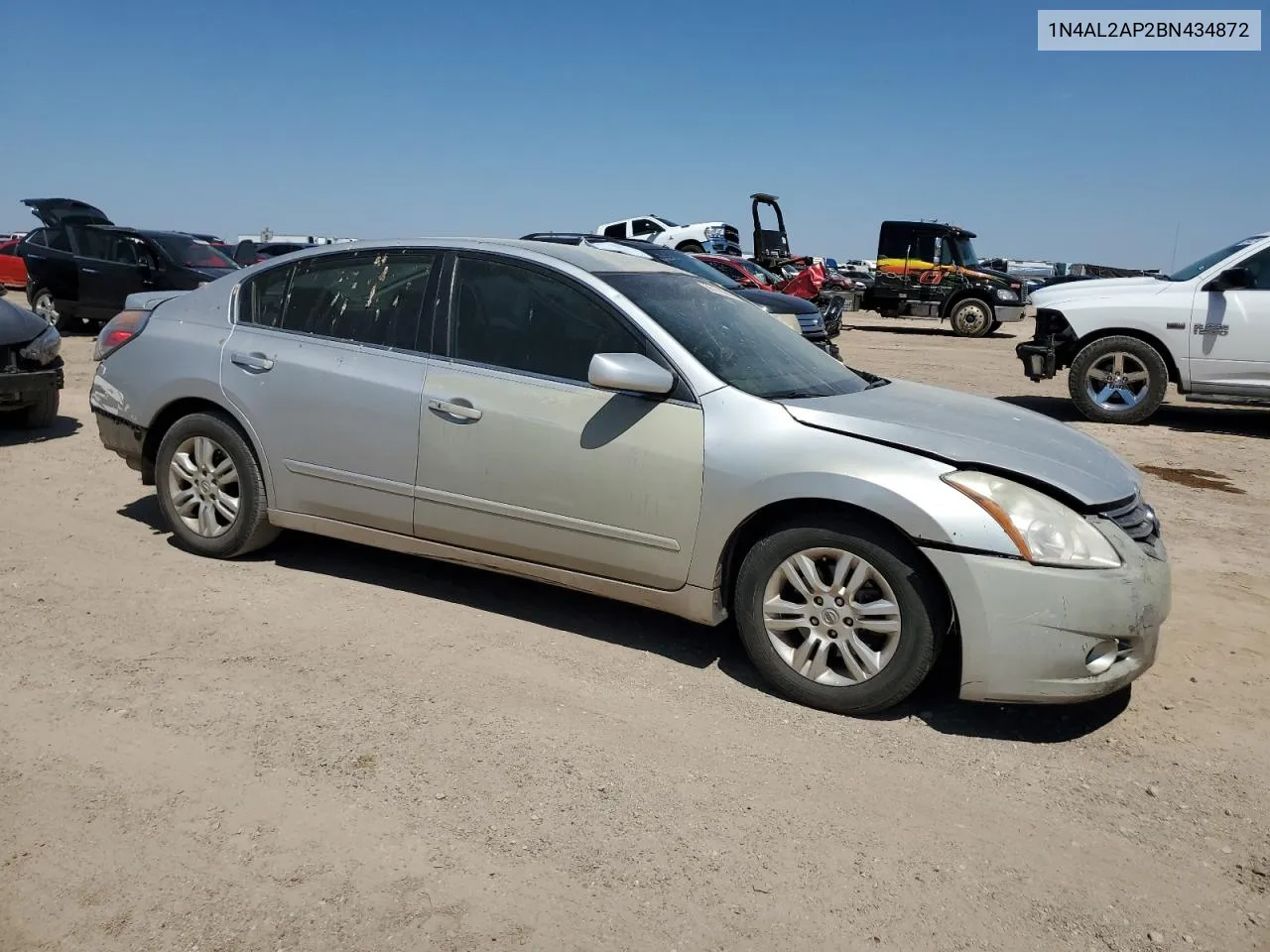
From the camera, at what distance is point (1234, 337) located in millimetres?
9953

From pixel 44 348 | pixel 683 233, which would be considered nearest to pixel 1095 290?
pixel 44 348

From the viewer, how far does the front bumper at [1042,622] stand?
3570 millimetres

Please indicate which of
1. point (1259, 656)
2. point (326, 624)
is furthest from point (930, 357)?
point (326, 624)

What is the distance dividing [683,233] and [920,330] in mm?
9565

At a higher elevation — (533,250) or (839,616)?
(533,250)

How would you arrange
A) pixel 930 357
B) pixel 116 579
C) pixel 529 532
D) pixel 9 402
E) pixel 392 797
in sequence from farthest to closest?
pixel 930 357 < pixel 9 402 < pixel 116 579 < pixel 529 532 < pixel 392 797

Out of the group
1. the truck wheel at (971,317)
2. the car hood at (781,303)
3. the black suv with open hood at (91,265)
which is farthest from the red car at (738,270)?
the black suv with open hood at (91,265)

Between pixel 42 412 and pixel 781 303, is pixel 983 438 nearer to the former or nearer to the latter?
pixel 42 412

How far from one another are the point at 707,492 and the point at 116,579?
9.68 feet

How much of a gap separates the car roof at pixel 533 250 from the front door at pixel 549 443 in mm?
94

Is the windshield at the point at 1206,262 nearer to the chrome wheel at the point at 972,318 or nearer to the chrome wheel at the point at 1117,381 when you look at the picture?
the chrome wheel at the point at 1117,381

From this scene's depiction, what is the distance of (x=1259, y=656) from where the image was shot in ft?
15.1

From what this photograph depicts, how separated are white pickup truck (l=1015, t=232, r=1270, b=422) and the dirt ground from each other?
18.6 ft

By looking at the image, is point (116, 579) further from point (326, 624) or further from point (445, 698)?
point (445, 698)
